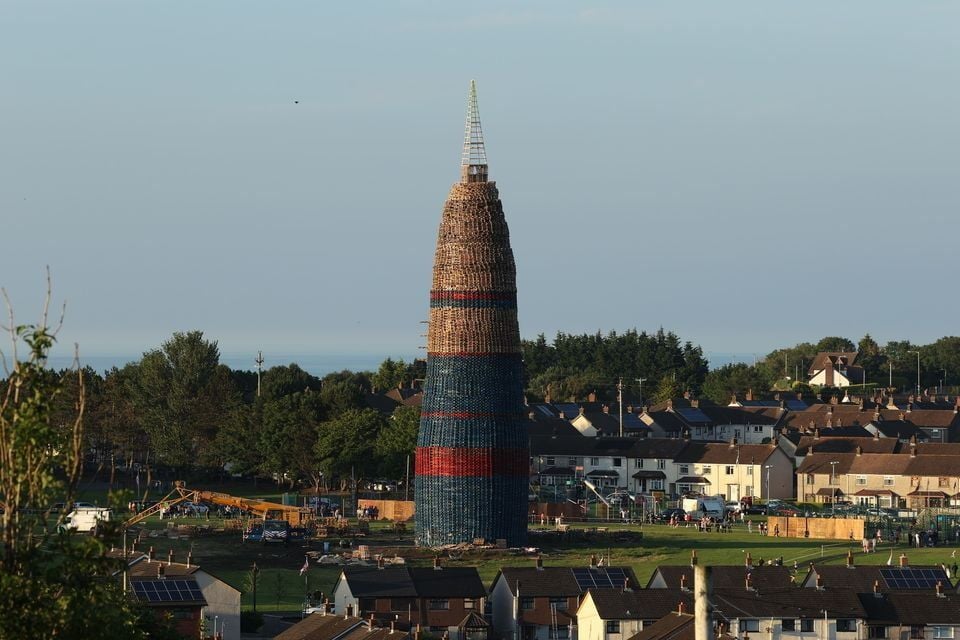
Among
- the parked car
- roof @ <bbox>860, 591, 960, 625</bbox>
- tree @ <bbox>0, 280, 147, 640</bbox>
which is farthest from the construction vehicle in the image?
tree @ <bbox>0, 280, 147, 640</bbox>

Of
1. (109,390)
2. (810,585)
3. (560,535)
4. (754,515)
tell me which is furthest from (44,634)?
(109,390)

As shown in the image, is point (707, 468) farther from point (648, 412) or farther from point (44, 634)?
point (44, 634)

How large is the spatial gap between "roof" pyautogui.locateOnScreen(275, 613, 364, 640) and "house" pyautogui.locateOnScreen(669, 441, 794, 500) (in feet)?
248

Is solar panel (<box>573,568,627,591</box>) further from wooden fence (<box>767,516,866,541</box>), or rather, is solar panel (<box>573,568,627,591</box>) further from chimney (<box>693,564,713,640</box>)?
chimney (<box>693,564,713,640</box>)

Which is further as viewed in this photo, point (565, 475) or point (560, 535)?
point (565, 475)

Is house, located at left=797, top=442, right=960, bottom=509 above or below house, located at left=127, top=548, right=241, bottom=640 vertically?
above

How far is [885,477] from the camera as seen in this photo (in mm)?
133875

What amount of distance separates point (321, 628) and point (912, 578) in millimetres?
21133

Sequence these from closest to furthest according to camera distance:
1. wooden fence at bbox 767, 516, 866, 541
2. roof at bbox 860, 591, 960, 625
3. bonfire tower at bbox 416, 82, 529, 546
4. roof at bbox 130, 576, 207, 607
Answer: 1. roof at bbox 130, 576, 207, 607
2. roof at bbox 860, 591, 960, 625
3. bonfire tower at bbox 416, 82, 529, 546
4. wooden fence at bbox 767, 516, 866, 541

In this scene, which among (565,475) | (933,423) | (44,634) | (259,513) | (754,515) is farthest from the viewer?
(933,423)

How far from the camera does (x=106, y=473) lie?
139500 mm

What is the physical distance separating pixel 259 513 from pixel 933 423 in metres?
69.3

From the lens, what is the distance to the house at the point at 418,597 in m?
70.1

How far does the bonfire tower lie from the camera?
9681 cm
